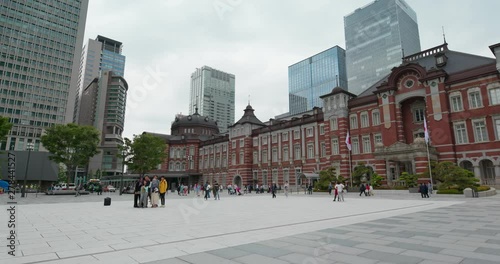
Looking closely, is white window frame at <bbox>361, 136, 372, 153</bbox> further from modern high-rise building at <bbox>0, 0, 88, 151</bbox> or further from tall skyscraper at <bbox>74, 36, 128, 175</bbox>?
modern high-rise building at <bbox>0, 0, 88, 151</bbox>

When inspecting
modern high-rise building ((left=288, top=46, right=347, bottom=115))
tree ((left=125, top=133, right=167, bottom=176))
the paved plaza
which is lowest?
the paved plaza

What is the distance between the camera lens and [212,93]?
94.2 metres

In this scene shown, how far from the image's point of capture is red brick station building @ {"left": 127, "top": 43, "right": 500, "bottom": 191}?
28625 millimetres

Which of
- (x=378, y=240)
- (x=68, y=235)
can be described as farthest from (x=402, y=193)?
(x=68, y=235)

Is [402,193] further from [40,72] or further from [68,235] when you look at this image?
[40,72]

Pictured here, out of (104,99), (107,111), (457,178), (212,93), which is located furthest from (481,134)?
(107,111)

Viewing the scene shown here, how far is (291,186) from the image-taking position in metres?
46.1

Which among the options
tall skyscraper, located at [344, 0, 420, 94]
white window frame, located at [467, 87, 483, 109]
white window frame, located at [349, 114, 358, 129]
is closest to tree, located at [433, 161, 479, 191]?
white window frame, located at [467, 87, 483, 109]

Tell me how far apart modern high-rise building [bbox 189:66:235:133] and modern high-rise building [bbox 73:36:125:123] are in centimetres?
6394

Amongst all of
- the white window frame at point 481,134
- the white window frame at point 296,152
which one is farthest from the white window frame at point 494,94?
the white window frame at point 296,152

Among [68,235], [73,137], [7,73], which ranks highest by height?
[7,73]

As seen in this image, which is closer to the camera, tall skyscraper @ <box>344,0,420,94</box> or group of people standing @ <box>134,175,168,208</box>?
group of people standing @ <box>134,175,168,208</box>

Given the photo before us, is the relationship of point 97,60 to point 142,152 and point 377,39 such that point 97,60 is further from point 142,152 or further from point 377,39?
point 377,39

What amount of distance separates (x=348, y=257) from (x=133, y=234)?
5556mm
